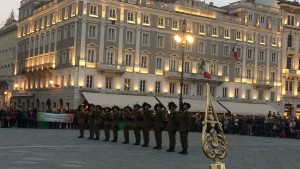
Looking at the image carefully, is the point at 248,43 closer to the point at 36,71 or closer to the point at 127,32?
the point at 127,32

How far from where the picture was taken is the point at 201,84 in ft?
198

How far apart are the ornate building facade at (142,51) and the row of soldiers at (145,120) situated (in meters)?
27.9

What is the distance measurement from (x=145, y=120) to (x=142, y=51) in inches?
1411

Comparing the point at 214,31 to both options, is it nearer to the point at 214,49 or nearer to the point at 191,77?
the point at 214,49

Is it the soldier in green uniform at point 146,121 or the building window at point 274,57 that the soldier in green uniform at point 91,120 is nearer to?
the soldier in green uniform at point 146,121

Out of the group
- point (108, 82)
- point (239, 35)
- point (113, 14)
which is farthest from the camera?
point (239, 35)

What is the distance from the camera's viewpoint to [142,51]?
185 feet

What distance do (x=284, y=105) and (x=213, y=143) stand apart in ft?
211

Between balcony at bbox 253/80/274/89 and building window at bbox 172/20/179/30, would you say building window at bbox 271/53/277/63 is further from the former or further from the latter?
building window at bbox 172/20/179/30

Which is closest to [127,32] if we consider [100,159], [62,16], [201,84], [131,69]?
[131,69]

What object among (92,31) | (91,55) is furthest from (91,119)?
(92,31)

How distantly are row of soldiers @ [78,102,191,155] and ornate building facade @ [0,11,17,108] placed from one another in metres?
A: 49.1

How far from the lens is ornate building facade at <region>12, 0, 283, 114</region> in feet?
174

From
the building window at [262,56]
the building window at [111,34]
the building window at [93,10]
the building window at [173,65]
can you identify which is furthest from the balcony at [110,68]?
the building window at [262,56]
